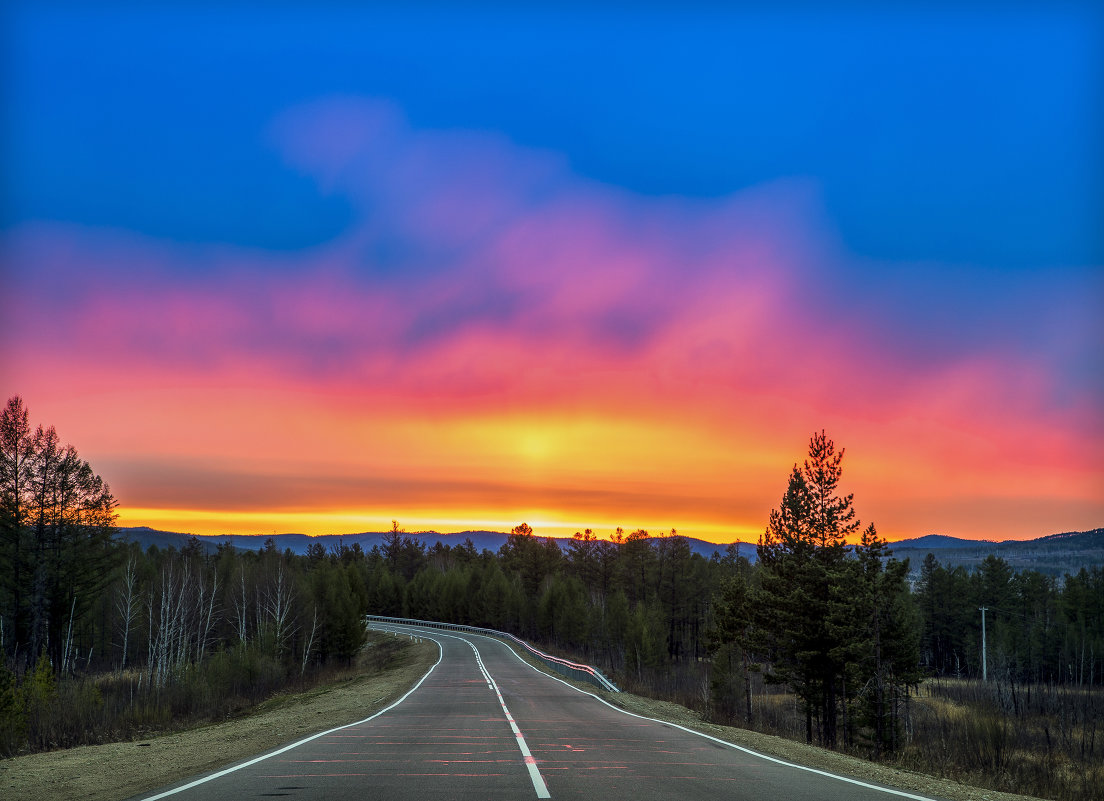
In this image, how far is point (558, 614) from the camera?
91000 mm

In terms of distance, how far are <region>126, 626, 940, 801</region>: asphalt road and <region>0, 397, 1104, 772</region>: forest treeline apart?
8648 mm

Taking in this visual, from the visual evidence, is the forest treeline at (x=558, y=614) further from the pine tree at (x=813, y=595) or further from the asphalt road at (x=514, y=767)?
the asphalt road at (x=514, y=767)

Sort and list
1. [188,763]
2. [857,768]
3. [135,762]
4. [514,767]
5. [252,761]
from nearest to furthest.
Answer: [514,767] < [252,761] < [857,768] < [188,763] < [135,762]

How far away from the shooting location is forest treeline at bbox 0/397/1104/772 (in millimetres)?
35562

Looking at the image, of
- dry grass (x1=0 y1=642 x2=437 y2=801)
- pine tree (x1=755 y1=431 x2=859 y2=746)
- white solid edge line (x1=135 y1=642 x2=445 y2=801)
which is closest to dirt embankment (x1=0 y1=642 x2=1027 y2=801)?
A: dry grass (x1=0 y1=642 x2=437 y2=801)

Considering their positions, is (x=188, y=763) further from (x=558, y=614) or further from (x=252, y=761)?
(x=558, y=614)

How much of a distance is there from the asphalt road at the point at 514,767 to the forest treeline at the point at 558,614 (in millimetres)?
8648

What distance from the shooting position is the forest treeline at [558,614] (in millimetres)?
35562

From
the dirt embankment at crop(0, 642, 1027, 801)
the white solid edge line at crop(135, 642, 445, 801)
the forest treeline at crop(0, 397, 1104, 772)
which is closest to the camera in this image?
the white solid edge line at crop(135, 642, 445, 801)

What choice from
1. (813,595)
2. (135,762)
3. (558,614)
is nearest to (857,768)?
(135,762)

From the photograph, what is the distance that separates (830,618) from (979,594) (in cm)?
8584

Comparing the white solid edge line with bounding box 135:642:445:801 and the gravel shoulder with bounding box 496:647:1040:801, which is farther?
the gravel shoulder with bounding box 496:647:1040:801

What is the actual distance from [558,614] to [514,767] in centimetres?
8338

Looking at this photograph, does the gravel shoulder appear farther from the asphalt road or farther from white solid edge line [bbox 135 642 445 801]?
white solid edge line [bbox 135 642 445 801]
